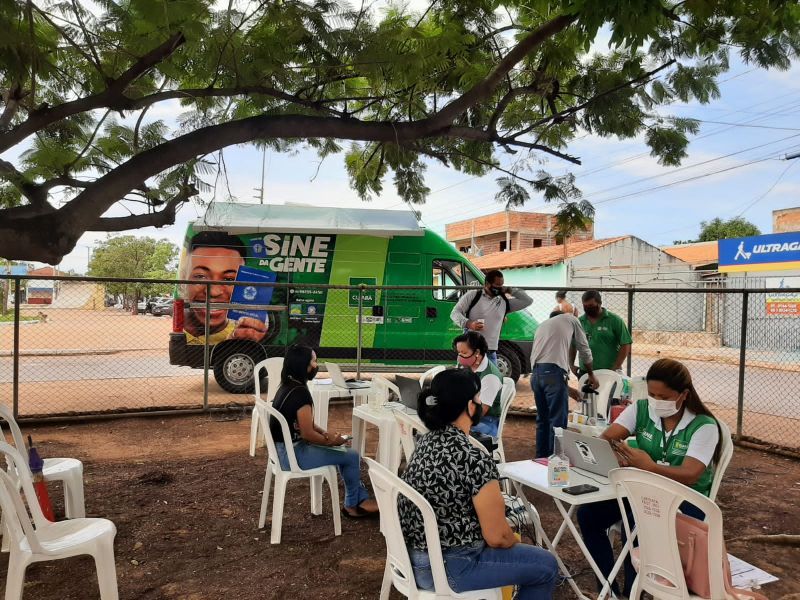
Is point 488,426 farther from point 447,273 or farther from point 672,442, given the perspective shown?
point 447,273

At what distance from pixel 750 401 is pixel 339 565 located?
33.2 feet

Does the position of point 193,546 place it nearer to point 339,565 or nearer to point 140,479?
point 339,565

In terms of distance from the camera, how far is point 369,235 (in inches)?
394

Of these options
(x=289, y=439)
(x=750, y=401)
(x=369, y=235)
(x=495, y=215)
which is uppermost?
(x=495, y=215)

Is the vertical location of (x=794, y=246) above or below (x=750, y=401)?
above

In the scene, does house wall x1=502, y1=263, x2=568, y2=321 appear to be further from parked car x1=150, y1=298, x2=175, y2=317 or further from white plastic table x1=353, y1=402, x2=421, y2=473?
parked car x1=150, y1=298, x2=175, y2=317

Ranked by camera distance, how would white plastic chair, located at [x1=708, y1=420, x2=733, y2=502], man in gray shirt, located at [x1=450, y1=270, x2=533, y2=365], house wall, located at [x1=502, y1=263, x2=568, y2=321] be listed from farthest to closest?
house wall, located at [x1=502, y1=263, x2=568, y2=321], man in gray shirt, located at [x1=450, y1=270, x2=533, y2=365], white plastic chair, located at [x1=708, y1=420, x2=733, y2=502]

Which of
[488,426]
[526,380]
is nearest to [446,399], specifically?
[488,426]

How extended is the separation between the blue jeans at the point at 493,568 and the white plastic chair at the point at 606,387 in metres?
3.39

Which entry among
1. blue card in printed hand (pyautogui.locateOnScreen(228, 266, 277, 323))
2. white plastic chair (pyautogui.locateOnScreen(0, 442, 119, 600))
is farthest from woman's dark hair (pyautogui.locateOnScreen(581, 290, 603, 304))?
blue card in printed hand (pyautogui.locateOnScreen(228, 266, 277, 323))

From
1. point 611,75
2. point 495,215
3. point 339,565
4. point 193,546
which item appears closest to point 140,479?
point 193,546

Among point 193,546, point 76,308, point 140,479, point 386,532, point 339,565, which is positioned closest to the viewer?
point 386,532

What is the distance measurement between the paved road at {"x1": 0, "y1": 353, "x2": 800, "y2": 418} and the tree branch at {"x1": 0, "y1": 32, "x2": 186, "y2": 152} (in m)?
8.20

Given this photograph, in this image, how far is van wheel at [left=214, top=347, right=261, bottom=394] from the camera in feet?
31.2
